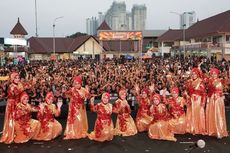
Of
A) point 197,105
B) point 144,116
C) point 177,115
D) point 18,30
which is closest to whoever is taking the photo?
point 197,105

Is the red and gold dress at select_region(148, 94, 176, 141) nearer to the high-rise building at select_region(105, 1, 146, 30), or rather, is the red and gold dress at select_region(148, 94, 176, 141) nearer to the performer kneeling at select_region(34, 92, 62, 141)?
the performer kneeling at select_region(34, 92, 62, 141)

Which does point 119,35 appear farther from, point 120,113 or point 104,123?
point 104,123

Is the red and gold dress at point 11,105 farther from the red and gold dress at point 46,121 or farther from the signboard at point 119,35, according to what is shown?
the signboard at point 119,35

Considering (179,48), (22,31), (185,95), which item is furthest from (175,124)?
(22,31)

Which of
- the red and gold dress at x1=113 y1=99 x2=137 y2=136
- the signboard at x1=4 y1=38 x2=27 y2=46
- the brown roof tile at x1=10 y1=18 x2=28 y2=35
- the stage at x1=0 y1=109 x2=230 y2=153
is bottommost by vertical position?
the stage at x1=0 y1=109 x2=230 y2=153

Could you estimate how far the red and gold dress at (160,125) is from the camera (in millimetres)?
9422

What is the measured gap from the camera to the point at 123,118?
9.91 m

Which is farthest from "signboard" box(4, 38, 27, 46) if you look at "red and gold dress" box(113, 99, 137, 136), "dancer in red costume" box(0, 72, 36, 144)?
"red and gold dress" box(113, 99, 137, 136)

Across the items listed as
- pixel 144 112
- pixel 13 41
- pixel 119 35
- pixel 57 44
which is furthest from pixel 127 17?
pixel 144 112

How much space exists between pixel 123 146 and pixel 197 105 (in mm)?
2320

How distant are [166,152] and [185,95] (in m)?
2.35

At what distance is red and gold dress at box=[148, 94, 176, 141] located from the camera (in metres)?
9.42

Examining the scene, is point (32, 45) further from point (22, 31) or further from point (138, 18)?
point (138, 18)

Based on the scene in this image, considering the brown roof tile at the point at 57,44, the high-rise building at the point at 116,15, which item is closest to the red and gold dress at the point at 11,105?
the brown roof tile at the point at 57,44
